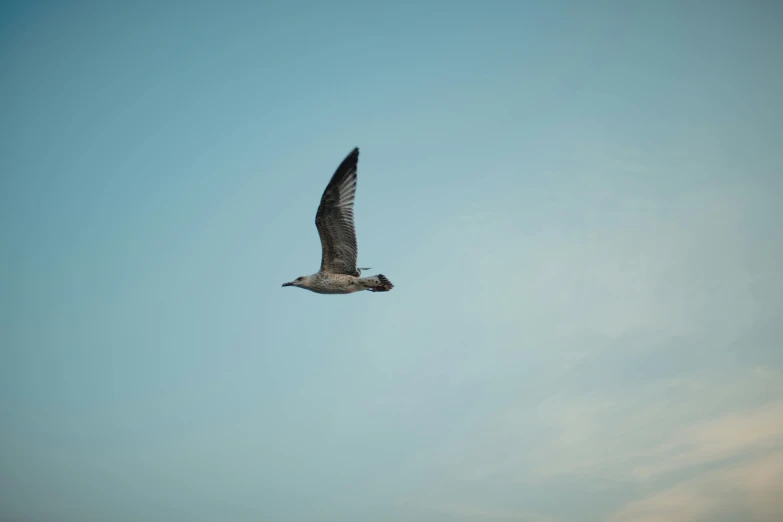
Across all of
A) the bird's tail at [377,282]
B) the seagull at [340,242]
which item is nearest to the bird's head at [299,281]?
the seagull at [340,242]

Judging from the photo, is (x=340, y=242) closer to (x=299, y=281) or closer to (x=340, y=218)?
(x=340, y=218)

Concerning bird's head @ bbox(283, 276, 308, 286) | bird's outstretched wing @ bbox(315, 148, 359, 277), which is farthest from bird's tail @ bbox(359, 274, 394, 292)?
bird's head @ bbox(283, 276, 308, 286)

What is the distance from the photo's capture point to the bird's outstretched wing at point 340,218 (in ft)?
131

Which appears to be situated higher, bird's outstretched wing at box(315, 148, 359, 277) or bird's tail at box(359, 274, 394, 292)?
bird's outstretched wing at box(315, 148, 359, 277)

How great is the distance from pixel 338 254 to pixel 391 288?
2266mm

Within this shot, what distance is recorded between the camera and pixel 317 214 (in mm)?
39812

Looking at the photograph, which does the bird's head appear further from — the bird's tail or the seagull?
the bird's tail

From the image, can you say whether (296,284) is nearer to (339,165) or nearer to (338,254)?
(338,254)

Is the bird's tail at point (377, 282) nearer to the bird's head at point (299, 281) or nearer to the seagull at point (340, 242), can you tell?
the seagull at point (340, 242)

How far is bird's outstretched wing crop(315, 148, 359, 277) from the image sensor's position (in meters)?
39.8

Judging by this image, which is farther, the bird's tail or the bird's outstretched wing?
the bird's tail

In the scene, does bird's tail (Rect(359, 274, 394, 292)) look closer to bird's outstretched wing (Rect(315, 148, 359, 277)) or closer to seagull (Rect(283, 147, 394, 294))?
seagull (Rect(283, 147, 394, 294))

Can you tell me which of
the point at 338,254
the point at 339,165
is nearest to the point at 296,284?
the point at 338,254

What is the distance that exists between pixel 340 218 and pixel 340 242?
896mm
